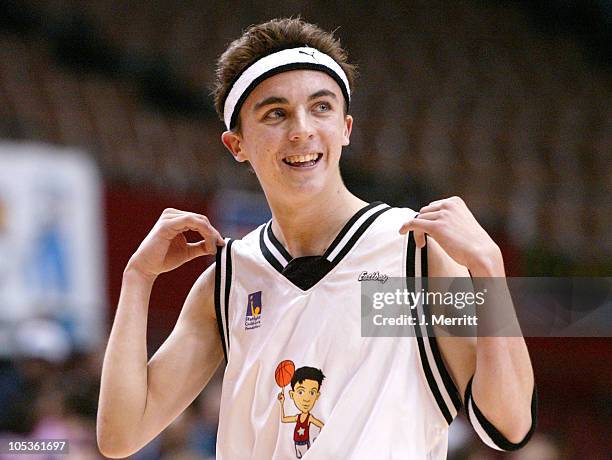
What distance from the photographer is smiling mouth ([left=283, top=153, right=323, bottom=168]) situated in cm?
348

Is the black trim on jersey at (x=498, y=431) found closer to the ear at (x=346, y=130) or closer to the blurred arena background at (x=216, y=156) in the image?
the ear at (x=346, y=130)

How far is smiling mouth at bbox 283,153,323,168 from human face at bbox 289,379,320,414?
0.66m

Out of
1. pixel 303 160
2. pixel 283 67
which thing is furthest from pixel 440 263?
pixel 283 67

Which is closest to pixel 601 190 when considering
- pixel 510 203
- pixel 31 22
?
pixel 510 203

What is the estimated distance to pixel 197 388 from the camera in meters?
3.82

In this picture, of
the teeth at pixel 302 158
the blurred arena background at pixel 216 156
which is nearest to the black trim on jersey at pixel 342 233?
the teeth at pixel 302 158

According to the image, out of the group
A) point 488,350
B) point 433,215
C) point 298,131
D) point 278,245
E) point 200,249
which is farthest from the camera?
point 200,249

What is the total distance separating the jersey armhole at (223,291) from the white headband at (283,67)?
485 millimetres

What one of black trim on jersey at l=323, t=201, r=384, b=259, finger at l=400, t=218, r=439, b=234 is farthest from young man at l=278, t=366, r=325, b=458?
finger at l=400, t=218, r=439, b=234

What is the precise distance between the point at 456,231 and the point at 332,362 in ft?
1.86

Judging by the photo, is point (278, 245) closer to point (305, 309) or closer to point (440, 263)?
point (305, 309)

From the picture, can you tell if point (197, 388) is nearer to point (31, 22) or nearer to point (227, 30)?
point (31, 22)

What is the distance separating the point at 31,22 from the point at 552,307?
8.89 m

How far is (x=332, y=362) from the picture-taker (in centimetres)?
335
